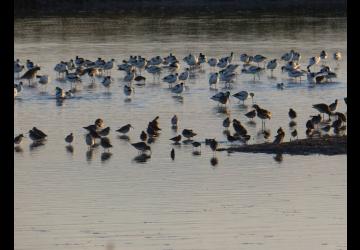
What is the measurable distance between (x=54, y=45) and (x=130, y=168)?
2106cm

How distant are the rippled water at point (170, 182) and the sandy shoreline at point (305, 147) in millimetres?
311

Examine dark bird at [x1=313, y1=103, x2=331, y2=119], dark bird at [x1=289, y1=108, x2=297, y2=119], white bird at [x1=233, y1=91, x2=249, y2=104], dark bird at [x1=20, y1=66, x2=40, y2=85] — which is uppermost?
dark bird at [x1=20, y1=66, x2=40, y2=85]

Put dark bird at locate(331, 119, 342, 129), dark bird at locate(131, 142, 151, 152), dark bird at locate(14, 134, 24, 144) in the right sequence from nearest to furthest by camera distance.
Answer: dark bird at locate(131, 142, 151, 152) < dark bird at locate(331, 119, 342, 129) < dark bird at locate(14, 134, 24, 144)

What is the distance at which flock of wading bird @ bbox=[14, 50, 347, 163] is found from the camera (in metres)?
16.5

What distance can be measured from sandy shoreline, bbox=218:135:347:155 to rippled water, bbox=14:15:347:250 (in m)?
0.31

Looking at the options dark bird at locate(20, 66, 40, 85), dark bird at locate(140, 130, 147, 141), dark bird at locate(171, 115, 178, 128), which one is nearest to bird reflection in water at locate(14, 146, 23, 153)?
dark bird at locate(140, 130, 147, 141)

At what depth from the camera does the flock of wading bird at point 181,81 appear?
648 inches

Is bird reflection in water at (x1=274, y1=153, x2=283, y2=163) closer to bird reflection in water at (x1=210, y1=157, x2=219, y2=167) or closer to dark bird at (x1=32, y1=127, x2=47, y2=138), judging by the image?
bird reflection in water at (x1=210, y1=157, x2=219, y2=167)

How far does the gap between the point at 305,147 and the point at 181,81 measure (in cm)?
952

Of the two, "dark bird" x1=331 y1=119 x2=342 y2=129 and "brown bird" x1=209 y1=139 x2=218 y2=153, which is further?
"dark bird" x1=331 y1=119 x2=342 y2=129

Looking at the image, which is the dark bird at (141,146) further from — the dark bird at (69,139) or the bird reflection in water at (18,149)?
the bird reflection in water at (18,149)

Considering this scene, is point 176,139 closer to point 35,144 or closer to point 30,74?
point 35,144

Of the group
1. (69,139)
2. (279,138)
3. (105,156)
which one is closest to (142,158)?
(105,156)

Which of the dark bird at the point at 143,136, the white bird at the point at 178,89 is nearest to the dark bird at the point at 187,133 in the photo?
the dark bird at the point at 143,136
